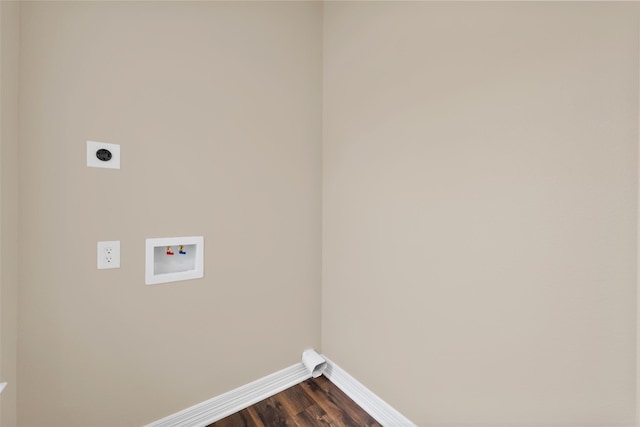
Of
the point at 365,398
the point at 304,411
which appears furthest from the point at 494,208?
the point at 304,411

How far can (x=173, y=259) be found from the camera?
1.24 m

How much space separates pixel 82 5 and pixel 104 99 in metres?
0.37

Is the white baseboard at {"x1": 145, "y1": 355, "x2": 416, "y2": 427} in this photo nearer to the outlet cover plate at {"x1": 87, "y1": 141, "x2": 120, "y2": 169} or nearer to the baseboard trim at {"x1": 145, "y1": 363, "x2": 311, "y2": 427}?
the baseboard trim at {"x1": 145, "y1": 363, "x2": 311, "y2": 427}

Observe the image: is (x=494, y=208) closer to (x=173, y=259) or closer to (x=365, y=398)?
(x=365, y=398)

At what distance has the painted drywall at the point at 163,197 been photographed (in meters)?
0.97

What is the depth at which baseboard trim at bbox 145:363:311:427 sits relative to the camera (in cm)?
126

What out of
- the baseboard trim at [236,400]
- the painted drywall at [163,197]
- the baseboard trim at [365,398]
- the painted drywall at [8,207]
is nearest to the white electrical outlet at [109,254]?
the painted drywall at [163,197]

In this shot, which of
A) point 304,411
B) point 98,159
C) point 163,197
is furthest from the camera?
point 304,411

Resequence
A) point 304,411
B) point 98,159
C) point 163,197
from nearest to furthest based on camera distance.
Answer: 1. point 98,159
2. point 163,197
3. point 304,411

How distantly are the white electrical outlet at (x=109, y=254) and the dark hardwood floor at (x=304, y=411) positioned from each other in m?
0.99

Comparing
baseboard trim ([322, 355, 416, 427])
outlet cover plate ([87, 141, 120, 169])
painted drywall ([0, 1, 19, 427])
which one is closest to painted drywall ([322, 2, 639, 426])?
baseboard trim ([322, 355, 416, 427])

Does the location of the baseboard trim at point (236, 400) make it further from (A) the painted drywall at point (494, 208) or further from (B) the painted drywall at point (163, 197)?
(A) the painted drywall at point (494, 208)

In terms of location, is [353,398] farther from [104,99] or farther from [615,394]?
[104,99]

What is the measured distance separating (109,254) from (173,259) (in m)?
0.25
